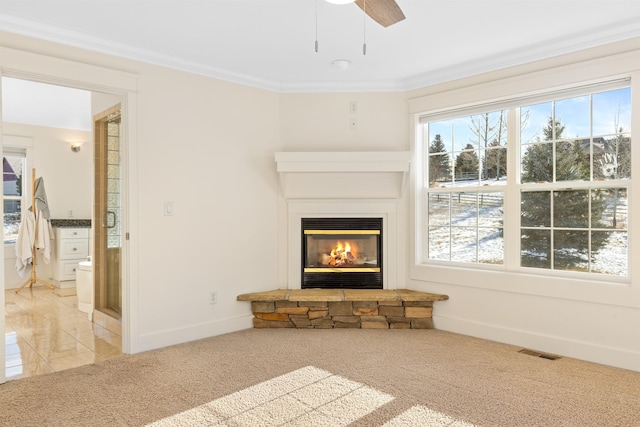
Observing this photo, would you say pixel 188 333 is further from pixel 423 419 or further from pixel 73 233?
pixel 73 233

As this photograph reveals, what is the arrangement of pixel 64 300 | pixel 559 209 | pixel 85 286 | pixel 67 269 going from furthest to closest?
pixel 67 269 → pixel 64 300 → pixel 85 286 → pixel 559 209

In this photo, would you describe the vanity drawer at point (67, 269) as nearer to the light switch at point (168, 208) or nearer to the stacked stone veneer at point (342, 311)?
the light switch at point (168, 208)

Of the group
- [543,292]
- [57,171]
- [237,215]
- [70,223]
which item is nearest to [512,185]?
[543,292]

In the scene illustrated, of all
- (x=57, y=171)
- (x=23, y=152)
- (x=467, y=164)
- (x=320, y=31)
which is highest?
(x=320, y=31)

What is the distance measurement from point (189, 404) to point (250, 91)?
110 inches

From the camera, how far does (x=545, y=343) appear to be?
341cm

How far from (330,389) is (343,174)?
6.96ft

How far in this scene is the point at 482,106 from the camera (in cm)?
380

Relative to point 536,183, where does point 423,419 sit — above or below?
below

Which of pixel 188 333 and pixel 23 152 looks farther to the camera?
pixel 23 152

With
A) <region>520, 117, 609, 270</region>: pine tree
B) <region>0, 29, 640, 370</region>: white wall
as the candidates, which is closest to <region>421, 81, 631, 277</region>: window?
<region>520, 117, 609, 270</region>: pine tree

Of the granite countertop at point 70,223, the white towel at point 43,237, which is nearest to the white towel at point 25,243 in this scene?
the white towel at point 43,237

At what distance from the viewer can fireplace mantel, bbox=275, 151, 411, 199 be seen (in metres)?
4.02

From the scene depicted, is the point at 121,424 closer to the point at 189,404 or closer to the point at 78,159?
the point at 189,404
